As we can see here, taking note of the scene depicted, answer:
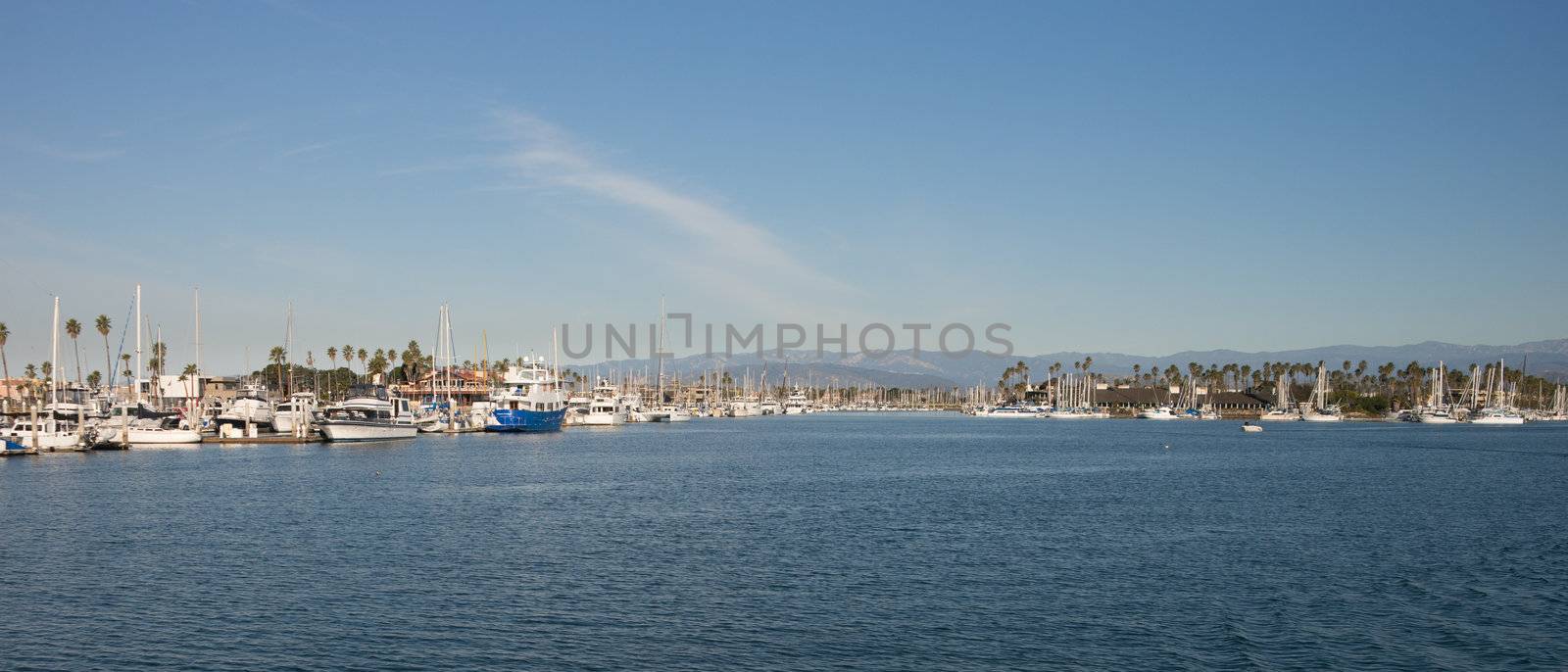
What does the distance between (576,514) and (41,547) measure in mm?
19041

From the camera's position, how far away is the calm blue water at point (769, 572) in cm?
2508

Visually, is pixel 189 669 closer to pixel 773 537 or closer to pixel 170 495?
pixel 773 537

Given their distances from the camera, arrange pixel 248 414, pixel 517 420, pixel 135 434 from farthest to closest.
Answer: pixel 517 420 → pixel 248 414 → pixel 135 434

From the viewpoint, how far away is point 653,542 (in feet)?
132

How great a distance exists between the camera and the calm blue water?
25078mm

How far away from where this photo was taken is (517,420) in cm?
13138

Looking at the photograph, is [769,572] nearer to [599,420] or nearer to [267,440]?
[267,440]

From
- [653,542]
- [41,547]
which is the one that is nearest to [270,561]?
[41,547]

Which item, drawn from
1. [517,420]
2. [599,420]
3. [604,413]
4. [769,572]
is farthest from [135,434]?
[769,572]

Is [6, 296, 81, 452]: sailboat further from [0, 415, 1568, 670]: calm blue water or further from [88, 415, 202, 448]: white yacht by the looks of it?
[0, 415, 1568, 670]: calm blue water

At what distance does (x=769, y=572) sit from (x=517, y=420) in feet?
334

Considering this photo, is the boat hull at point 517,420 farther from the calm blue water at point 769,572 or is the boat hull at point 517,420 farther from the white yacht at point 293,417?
the calm blue water at point 769,572

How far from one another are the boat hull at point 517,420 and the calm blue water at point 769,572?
61364mm

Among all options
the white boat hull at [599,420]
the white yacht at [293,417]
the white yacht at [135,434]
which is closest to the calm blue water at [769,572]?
the white yacht at [135,434]
